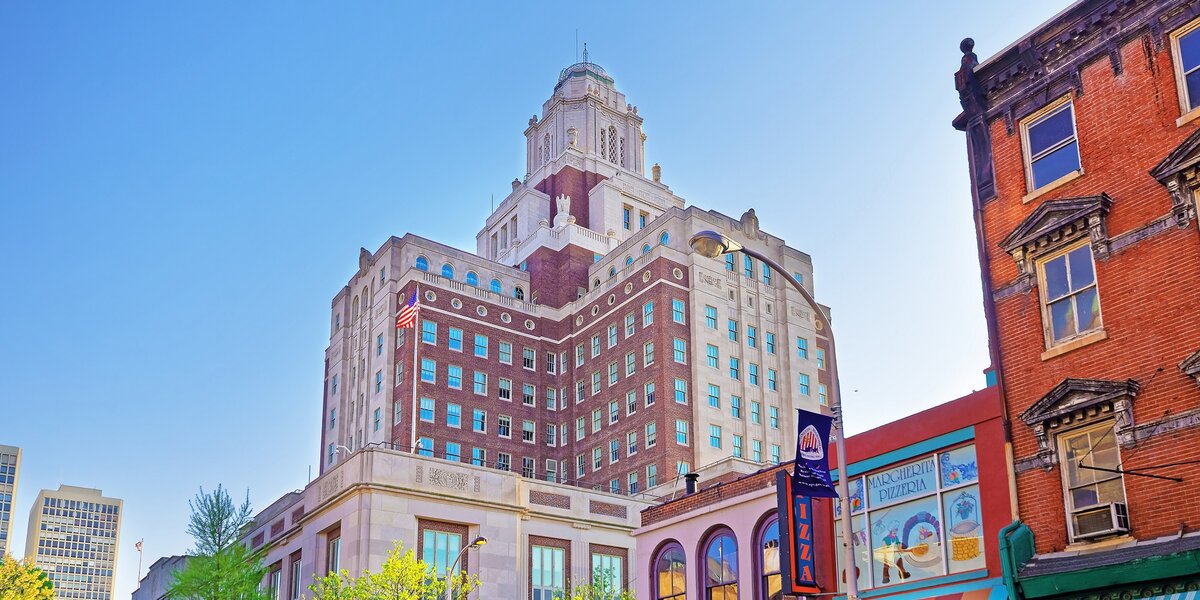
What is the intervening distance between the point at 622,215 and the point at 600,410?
864 inches

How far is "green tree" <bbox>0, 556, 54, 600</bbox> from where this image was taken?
6119cm

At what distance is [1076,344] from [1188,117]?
4.59 m

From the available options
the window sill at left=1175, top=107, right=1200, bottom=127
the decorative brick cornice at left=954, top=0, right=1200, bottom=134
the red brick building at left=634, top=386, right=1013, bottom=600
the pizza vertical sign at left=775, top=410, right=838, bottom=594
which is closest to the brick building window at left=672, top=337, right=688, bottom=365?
the red brick building at left=634, top=386, right=1013, bottom=600

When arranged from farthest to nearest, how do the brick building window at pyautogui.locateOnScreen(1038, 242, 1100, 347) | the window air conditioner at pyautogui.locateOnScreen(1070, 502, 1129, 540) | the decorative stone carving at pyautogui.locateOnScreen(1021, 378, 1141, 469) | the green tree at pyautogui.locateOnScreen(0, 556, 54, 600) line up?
the green tree at pyautogui.locateOnScreen(0, 556, 54, 600)
the brick building window at pyautogui.locateOnScreen(1038, 242, 1100, 347)
the decorative stone carving at pyautogui.locateOnScreen(1021, 378, 1141, 469)
the window air conditioner at pyautogui.locateOnScreen(1070, 502, 1129, 540)

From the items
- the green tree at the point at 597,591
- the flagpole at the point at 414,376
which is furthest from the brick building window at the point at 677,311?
the green tree at the point at 597,591

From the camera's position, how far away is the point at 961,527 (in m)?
24.4

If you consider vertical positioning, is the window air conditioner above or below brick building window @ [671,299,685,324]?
below

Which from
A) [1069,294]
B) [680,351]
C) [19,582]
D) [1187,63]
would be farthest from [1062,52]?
[19,582]

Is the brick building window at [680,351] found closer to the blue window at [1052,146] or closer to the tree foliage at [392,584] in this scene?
the tree foliage at [392,584]

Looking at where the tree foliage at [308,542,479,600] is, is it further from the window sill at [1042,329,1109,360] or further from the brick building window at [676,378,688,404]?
the brick building window at [676,378,688,404]

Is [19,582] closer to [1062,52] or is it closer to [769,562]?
[769,562]

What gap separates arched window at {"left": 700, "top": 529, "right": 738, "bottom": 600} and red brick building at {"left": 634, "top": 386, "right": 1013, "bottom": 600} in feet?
3.01

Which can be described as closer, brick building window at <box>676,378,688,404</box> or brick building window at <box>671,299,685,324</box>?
brick building window at <box>676,378,688,404</box>

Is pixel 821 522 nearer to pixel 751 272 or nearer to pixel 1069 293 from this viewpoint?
pixel 1069 293
